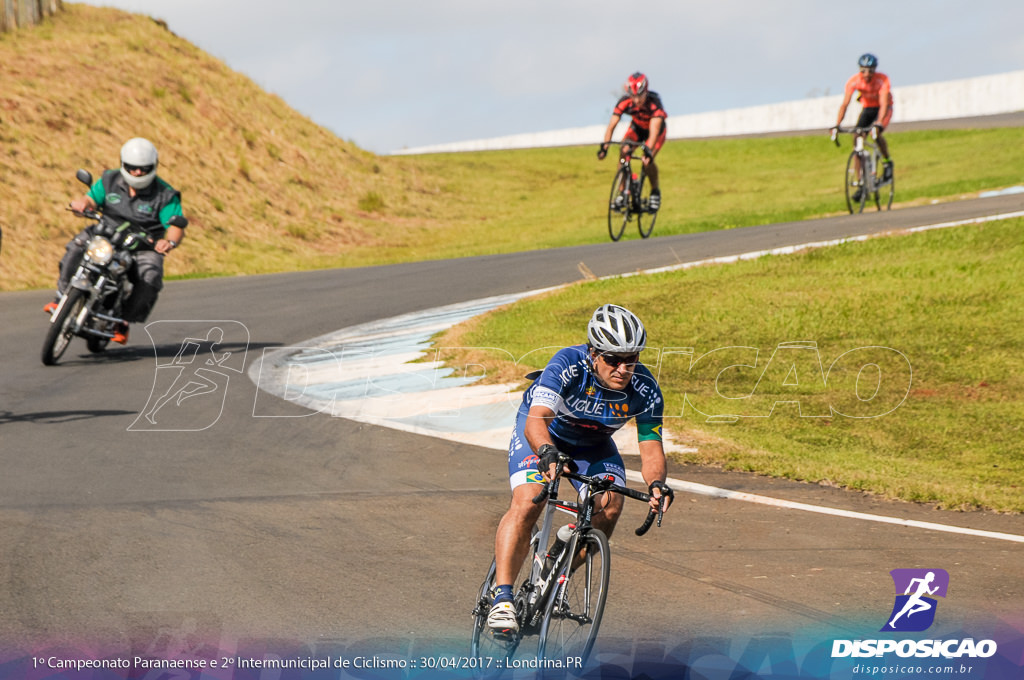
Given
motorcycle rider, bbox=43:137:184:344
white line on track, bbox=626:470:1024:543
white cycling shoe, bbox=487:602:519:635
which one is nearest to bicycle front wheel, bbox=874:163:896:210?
motorcycle rider, bbox=43:137:184:344

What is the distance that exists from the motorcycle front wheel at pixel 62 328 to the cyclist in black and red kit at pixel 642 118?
9747 mm

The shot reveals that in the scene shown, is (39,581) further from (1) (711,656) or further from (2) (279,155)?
(2) (279,155)

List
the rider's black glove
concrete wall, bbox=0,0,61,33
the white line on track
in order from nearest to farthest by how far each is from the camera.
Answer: the rider's black glove → the white line on track → concrete wall, bbox=0,0,61,33

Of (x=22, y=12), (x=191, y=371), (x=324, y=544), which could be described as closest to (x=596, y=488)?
(x=324, y=544)

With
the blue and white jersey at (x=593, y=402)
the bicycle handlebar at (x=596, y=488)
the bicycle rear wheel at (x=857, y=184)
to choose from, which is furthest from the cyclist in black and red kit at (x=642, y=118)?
the bicycle handlebar at (x=596, y=488)

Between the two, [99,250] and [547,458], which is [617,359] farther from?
[99,250]

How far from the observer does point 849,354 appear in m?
13.1

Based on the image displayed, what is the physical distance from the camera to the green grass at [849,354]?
9.92 m

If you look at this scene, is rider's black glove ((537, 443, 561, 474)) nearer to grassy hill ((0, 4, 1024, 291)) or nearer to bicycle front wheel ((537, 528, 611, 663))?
bicycle front wheel ((537, 528, 611, 663))

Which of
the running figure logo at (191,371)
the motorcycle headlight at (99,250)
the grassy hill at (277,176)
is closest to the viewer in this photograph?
the running figure logo at (191,371)

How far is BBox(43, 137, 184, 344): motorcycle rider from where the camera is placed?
12398 millimetres

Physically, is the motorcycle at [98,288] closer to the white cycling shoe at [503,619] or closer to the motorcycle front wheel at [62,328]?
the motorcycle front wheel at [62,328]

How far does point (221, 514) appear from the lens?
7469 millimetres

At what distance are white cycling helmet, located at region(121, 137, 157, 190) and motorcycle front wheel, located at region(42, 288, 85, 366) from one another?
1.45m
